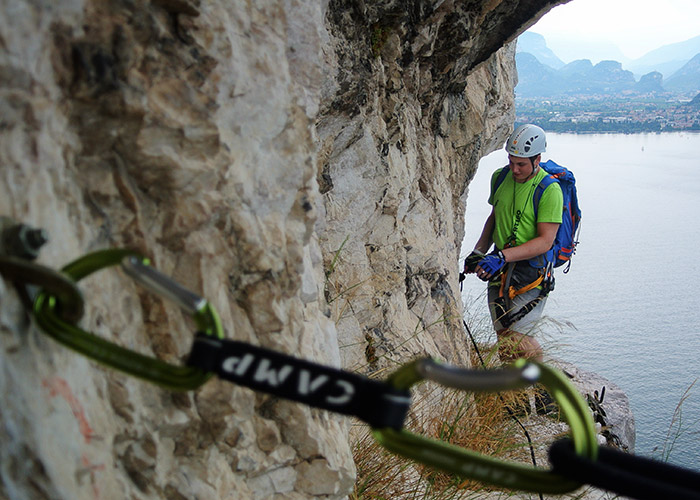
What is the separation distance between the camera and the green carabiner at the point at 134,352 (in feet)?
3.10

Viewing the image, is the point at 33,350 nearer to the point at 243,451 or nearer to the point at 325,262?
the point at 243,451

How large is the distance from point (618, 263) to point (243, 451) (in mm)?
10206

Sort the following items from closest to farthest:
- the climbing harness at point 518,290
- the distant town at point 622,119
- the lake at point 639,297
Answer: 1. the climbing harness at point 518,290
2. the lake at point 639,297
3. the distant town at point 622,119

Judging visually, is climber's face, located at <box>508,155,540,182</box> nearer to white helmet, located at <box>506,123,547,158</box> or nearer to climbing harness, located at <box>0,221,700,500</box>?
white helmet, located at <box>506,123,547,158</box>

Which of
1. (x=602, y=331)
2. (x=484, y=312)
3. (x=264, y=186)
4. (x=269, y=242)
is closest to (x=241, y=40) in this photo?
(x=264, y=186)

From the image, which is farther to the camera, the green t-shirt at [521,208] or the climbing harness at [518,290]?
the climbing harness at [518,290]

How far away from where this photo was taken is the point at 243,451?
60.2 inches

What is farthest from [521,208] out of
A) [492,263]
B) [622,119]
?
[622,119]

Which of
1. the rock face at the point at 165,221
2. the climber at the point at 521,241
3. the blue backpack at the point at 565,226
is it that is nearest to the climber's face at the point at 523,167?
the climber at the point at 521,241

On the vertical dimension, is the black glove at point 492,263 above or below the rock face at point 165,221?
below

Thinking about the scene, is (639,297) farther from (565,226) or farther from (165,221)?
(165,221)

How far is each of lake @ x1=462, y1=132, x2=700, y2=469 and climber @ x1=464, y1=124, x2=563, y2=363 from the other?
0.28 m

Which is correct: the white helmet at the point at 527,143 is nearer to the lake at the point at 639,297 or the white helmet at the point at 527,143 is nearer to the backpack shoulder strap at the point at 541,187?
the backpack shoulder strap at the point at 541,187

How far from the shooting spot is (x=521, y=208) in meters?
4.61
